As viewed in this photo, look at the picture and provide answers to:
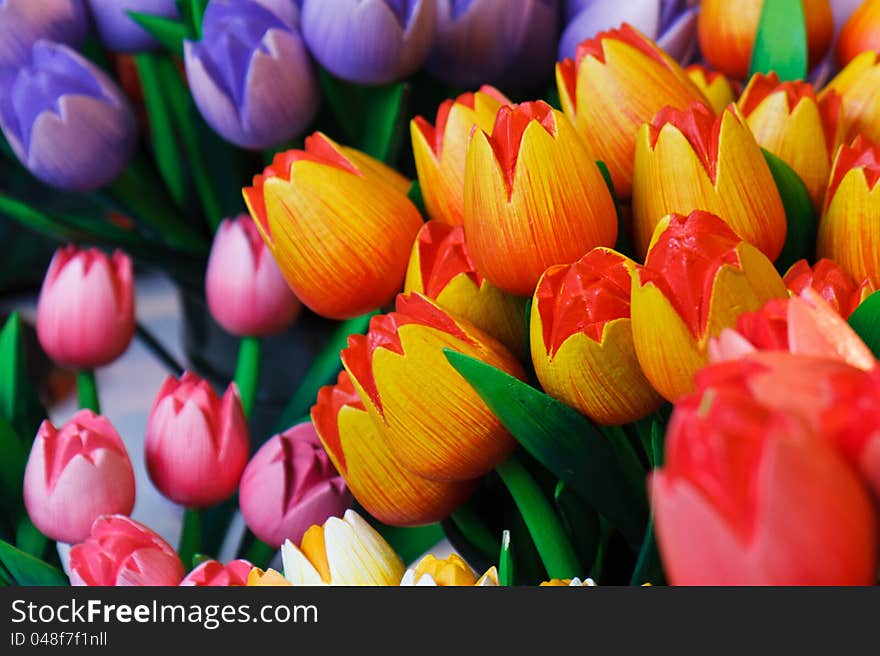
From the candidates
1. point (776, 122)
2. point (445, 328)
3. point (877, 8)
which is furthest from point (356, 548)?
point (877, 8)

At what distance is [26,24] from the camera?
446 mm

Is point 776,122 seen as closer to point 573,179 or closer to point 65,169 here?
point 573,179

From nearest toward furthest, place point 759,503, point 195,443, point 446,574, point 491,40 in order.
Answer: point 759,503
point 446,574
point 195,443
point 491,40

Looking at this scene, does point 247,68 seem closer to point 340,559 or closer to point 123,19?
point 123,19

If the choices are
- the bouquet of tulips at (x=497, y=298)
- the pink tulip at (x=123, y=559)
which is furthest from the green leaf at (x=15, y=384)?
the pink tulip at (x=123, y=559)

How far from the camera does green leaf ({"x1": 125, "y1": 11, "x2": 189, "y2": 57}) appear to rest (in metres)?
0.46

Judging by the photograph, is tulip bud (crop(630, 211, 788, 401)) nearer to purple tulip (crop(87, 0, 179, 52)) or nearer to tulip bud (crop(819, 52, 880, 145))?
tulip bud (crop(819, 52, 880, 145))

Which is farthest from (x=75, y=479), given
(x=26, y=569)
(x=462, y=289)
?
(x=462, y=289)

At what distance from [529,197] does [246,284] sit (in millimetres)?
186

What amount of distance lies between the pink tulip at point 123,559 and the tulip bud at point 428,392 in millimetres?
76

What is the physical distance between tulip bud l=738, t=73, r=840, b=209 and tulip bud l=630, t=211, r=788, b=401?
10cm

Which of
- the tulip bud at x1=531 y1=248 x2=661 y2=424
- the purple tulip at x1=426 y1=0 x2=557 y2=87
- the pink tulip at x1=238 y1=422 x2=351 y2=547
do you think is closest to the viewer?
the tulip bud at x1=531 y1=248 x2=661 y2=424

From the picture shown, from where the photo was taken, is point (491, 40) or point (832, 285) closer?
point (832, 285)

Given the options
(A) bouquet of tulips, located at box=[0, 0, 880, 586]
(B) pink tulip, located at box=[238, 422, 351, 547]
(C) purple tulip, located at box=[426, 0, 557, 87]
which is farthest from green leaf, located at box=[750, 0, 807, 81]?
(B) pink tulip, located at box=[238, 422, 351, 547]
